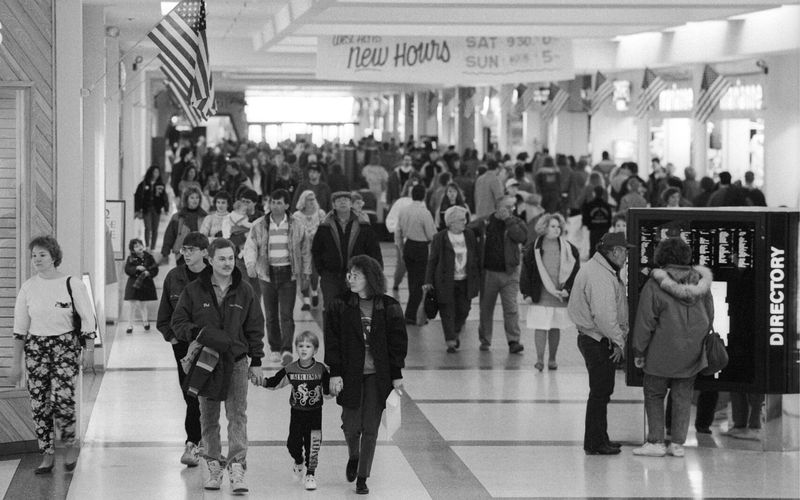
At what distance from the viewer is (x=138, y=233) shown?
26.6 m

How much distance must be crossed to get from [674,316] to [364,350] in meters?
2.31

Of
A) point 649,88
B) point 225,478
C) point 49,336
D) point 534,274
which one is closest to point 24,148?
point 49,336

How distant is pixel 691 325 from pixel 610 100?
2377 cm

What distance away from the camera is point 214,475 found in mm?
8883

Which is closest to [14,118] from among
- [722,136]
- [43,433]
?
[43,433]

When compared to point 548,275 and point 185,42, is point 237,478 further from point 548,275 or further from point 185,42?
point 548,275

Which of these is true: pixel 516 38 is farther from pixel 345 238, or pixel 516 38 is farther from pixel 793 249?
pixel 793 249

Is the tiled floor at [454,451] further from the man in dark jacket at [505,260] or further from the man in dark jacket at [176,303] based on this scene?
the man in dark jacket at [505,260]

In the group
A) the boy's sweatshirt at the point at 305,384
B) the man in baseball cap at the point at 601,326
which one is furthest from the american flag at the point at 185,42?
the man in baseball cap at the point at 601,326

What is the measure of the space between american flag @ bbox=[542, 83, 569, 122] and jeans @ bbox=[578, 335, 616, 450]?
62.2ft

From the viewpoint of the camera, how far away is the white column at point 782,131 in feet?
73.9

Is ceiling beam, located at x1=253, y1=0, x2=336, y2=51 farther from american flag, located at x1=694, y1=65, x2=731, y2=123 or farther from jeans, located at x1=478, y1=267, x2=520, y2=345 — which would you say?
american flag, located at x1=694, y1=65, x2=731, y2=123

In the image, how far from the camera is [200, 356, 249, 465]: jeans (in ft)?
28.9

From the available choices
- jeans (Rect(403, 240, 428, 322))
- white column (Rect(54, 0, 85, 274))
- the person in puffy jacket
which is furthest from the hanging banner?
the person in puffy jacket
